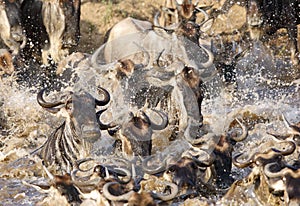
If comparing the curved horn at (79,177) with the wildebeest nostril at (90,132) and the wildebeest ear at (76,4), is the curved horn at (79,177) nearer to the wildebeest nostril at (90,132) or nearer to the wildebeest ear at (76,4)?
the wildebeest nostril at (90,132)

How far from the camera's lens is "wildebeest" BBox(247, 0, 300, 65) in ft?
38.1

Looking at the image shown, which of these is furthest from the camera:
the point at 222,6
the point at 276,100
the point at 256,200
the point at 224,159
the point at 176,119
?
the point at 222,6

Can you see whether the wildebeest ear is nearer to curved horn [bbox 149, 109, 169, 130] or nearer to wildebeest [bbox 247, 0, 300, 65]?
wildebeest [bbox 247, 0, 300, 65]

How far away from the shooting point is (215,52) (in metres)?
10.7

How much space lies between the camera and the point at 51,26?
1106cm

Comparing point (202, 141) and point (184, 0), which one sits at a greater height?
point (184, 0)

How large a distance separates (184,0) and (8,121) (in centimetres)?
273

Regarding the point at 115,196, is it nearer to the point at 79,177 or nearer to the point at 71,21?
the point at 79,177

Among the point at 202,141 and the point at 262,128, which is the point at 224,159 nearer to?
the point at 202,141

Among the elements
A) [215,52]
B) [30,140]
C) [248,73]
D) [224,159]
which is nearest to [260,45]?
[248,73]

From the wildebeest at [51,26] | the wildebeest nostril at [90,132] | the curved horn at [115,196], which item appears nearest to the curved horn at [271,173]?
the curved horn at [115,196]

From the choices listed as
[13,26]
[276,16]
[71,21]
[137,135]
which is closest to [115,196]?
[137,135]

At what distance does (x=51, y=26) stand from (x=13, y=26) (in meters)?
0.49

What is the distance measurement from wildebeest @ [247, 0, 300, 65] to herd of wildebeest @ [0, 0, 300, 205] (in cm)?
1
